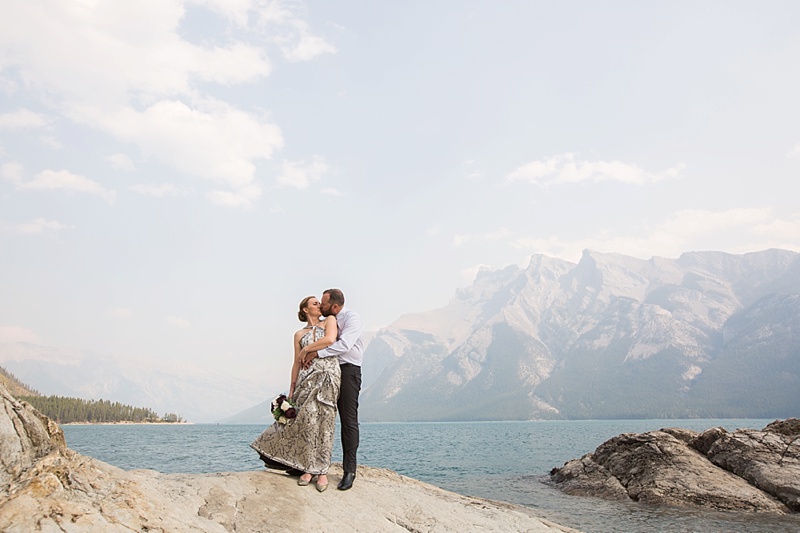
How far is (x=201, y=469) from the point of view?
39.7 metres

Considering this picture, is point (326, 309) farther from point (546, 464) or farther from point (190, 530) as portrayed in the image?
point (546, 464)

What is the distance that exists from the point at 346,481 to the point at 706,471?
21.6 metres

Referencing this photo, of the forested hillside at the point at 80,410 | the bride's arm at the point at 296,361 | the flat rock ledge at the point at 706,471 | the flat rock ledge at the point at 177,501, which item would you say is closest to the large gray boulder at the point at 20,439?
the flat rock ledge at the point at 177,501

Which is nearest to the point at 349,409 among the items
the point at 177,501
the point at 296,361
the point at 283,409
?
the point at 283,409

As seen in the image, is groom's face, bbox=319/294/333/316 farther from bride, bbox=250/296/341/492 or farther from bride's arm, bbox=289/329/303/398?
bride's arm, bbox=289/329/303/398

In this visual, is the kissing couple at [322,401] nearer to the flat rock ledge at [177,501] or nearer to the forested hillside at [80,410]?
the flat rock ledge at [177,501]

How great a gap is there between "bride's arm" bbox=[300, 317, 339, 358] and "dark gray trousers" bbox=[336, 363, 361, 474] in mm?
655

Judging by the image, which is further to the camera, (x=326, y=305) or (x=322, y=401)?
(x=326, y=305)

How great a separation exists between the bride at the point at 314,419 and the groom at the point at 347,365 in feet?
0.47

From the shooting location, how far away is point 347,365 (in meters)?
9.59

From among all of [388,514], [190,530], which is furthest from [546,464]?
[190,530]

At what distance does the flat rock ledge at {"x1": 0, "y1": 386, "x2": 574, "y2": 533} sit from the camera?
17.8ft

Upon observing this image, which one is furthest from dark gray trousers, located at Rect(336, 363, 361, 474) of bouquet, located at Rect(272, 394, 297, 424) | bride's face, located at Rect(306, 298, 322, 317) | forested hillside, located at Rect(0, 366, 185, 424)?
forested hillside, located at Rect(0, 366, 185, 424)

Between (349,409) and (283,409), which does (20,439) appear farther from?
(349,409)
